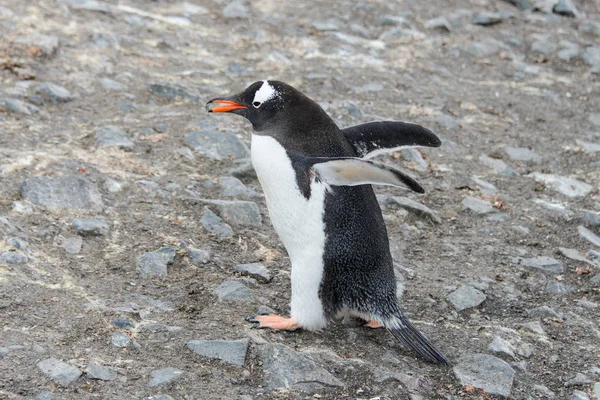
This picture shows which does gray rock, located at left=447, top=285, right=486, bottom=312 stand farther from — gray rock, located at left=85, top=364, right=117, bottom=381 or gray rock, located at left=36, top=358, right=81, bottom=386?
gray rock, located at left=36, top=358, right=81, bottom=386

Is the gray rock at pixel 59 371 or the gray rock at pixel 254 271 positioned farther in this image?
the gray rock at pixel 254 271

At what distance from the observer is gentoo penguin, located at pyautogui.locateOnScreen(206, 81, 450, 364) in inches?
126

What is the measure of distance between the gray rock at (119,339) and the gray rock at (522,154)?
3243 mm

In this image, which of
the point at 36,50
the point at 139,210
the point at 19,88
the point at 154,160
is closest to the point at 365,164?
the point at 139,210

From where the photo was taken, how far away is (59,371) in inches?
107

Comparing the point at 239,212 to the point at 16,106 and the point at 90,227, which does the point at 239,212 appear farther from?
the point at 16,106

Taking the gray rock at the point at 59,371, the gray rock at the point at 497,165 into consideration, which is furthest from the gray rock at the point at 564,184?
the gray rock at the point at 59,371

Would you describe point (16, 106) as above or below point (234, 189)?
above

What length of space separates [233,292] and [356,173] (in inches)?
31.1

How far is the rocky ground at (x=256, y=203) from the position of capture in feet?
9.80

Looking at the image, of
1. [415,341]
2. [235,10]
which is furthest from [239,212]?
[235,10]

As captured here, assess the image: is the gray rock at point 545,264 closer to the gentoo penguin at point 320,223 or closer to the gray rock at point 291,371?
the gentoo penguin at point 320,223

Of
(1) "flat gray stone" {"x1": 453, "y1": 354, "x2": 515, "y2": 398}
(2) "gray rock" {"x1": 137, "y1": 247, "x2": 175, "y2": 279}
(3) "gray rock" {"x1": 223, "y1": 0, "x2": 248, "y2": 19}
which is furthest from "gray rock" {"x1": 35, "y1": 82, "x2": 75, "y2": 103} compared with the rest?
(1) "flat gray stone" {"x1": 453, "y1": 354, "x2": 515, "y2": 398}

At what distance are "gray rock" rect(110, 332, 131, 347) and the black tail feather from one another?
1025 mm
